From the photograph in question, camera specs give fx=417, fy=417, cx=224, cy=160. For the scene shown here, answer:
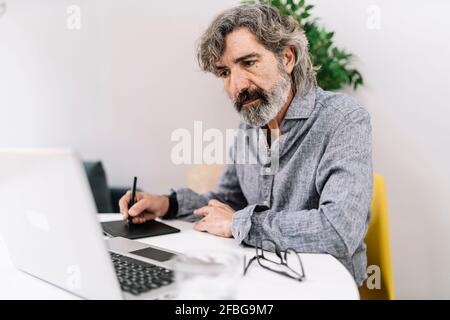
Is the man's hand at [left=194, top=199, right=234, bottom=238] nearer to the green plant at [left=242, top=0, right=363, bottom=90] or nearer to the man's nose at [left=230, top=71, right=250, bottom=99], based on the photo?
the man's nose at [left=230, top=71, right=250, bottom=99]

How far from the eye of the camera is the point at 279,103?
1.30 metres

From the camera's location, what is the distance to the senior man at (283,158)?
0.94 m

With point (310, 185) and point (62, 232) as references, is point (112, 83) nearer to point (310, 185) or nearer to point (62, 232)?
point (310, 185)

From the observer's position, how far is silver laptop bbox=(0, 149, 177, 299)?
0.56 metres

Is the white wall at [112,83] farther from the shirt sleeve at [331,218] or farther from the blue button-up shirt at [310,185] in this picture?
the shirt sleeve at [331,218]

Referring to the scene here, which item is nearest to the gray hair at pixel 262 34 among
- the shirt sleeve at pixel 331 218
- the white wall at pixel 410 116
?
the shirt sleeve at pixel 331 218

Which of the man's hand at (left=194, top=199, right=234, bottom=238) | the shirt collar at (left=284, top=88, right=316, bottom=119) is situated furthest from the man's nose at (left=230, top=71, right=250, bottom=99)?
the man's hand at (left=194, top=199, right=234, bottom=238)

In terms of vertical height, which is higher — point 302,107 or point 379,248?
point 302,107

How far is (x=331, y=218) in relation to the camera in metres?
0.91

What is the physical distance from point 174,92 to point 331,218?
154 centimetres

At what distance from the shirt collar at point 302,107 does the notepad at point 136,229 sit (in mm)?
475

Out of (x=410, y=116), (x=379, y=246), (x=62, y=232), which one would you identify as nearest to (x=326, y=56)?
(x=410, y=116)

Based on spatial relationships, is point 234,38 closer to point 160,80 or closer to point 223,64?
point 223,64

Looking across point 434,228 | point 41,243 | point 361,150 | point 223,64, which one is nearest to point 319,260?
point 361,150
